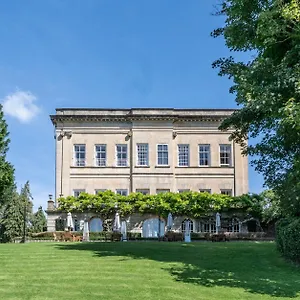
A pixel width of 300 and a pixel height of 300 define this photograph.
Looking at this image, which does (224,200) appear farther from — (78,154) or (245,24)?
(245,24)

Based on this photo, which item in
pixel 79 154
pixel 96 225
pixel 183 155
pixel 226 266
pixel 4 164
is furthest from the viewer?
pixel 183 155

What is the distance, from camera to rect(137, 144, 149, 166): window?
4200cm

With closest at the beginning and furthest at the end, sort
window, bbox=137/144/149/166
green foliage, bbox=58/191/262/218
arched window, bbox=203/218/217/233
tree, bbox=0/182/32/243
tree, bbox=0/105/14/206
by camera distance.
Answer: tree, bbox=0/105/14/206 < green foliage, bbox=58/191/262/218 < arched window, bbox=203/218/217/233 < window, bbox=137/144/149/166 < tree, bbox=0/182/32/243

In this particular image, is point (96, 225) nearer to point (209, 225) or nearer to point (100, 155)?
point (100, 155)

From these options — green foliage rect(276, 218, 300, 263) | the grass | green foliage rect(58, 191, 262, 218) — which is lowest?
the grass

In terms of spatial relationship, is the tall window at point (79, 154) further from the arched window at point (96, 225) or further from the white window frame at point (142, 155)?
the arched window at point (96, 225)

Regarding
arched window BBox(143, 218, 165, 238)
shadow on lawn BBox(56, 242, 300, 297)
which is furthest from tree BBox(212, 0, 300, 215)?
arched window BBox(143, 218, 165, 238)

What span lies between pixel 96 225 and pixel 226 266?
2501cm

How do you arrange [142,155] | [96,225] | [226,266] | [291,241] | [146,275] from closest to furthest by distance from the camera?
[146,275] → [226,266] → [291,241] → [96,225] → [142,155]

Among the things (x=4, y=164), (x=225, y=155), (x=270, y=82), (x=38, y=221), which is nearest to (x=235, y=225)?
(x=225, y=155)

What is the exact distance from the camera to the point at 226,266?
1545 centimetres

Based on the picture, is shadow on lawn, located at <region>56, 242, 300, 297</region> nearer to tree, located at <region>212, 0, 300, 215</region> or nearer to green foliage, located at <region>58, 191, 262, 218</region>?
tree, located at <region>212, 0, 300, 215</region>

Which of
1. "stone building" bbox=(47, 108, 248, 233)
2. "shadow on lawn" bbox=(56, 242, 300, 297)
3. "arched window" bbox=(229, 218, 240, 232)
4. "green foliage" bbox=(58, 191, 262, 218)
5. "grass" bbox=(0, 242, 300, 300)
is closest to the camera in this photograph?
"grass" bbox=(0, 242, 300, 300)

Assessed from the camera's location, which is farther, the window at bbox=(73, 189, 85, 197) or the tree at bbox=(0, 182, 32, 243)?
the tree at bbox=(0, 182, 32, 243)
